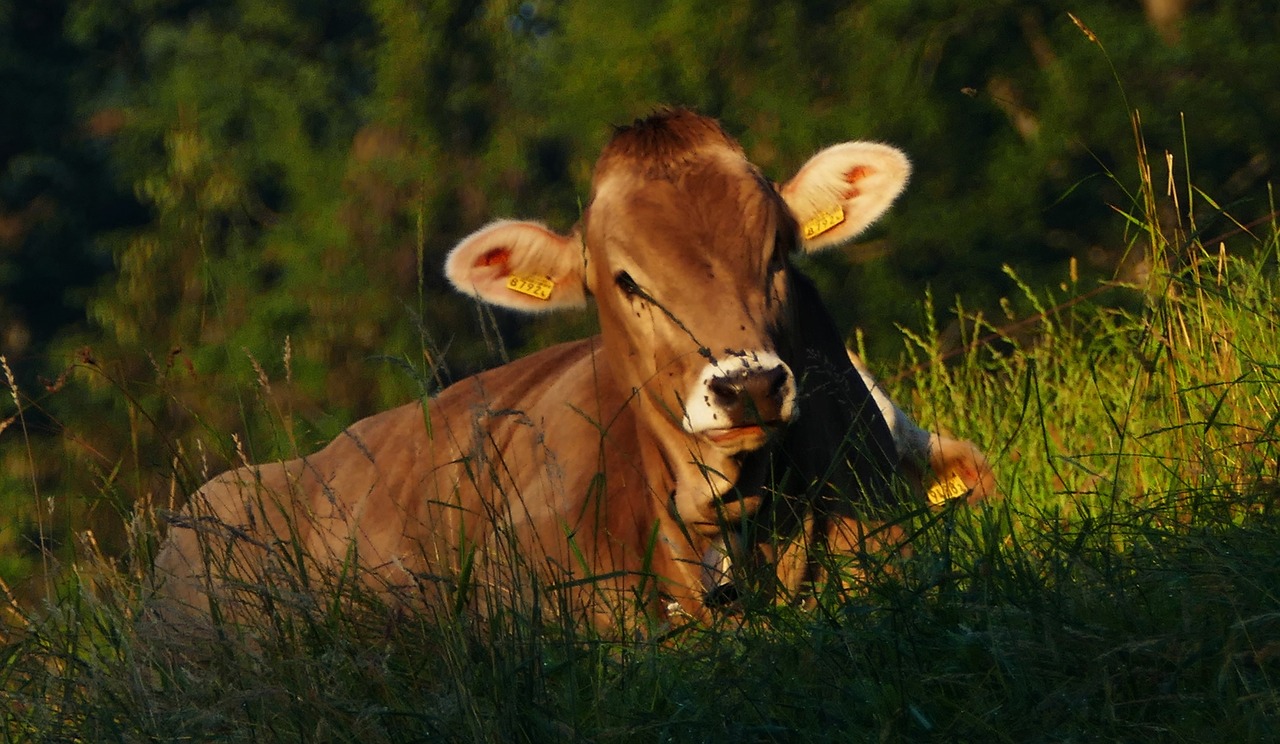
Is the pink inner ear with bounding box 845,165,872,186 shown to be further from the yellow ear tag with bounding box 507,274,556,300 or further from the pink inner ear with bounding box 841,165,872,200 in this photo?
the yellow ear tag with bounding box 507,274,556,300

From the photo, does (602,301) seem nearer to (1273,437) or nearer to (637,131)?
(637,131)

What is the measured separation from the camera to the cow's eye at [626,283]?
4.97 meters

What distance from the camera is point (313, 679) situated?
3072 mm

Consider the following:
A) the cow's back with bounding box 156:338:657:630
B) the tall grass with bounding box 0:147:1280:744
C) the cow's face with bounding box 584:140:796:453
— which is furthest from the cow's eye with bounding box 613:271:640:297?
the tall grass with bounding box 0:147:1280:744

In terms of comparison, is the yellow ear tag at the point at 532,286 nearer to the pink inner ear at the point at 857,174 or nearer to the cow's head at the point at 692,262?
the cow's head at the point at 692,262

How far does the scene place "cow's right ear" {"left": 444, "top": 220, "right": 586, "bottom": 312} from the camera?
5566mm

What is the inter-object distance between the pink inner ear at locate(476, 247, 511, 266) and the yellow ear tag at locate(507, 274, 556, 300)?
0.07 metres

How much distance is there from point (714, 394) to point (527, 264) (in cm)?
152

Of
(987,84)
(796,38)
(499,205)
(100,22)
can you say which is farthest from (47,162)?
(987,84)

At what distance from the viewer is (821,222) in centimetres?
552

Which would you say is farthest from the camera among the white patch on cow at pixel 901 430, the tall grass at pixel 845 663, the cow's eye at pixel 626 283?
the white patch on cow at pixel 901 430

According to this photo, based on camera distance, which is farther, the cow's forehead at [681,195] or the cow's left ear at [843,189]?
the cow's left ear at [843,189]

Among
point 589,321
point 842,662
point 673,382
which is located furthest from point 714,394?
point 589,321

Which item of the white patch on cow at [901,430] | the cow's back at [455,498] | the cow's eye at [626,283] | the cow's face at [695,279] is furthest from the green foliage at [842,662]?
the white patch on cow at [901,430]
